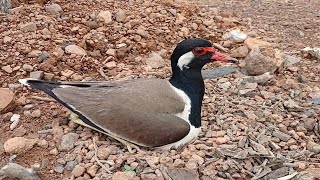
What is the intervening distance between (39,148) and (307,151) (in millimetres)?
2099

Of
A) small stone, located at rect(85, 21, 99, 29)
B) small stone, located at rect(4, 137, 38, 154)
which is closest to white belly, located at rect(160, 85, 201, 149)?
small stone, located at rect(4, 137, 38, 154)

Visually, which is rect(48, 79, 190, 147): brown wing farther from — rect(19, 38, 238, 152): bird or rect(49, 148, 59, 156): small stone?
rect(49, 148, 59, 156): small stone

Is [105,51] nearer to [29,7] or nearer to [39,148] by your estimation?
[29,7]

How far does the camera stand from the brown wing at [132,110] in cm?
421

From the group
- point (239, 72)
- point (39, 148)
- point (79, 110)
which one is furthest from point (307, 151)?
point (39, 148)

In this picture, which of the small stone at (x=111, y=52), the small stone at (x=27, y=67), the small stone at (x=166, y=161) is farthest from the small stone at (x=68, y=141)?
the small stone at (x=111, y=52)

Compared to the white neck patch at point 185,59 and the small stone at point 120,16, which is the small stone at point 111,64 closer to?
the small stone at point 120,16

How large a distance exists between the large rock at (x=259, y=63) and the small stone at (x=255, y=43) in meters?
0.40

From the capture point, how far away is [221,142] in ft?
14.7

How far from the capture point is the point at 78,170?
4.14 metres

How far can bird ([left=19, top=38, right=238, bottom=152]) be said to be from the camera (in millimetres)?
4227

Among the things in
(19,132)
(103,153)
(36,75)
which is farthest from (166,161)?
(36,75)

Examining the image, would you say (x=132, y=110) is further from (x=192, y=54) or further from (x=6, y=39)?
(x=6, y=39)

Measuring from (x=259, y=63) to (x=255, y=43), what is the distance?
A: 26.1 inches
